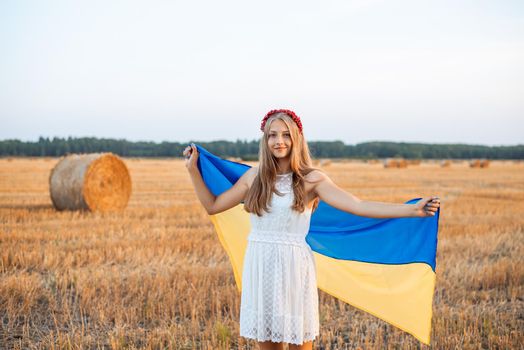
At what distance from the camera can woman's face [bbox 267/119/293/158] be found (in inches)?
143

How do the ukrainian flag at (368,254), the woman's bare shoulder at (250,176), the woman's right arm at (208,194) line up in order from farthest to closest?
1. the ukrainian flag at (368,254)
2. the woman's right arm at (208,194)
3. the woman's bare shoulder at (250,176)

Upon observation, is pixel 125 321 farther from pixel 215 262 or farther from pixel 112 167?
pixel 112 167

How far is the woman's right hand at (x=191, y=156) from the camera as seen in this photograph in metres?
4.13

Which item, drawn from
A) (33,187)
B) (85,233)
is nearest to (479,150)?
(33,187)

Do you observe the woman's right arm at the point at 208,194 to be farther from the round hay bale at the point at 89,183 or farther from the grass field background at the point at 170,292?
the round hay bale at the point at 89,183

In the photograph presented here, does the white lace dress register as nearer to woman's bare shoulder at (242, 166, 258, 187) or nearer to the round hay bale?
woman's bare shoulder at (242, 166, 258, 187)

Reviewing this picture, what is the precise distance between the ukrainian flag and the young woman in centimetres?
111

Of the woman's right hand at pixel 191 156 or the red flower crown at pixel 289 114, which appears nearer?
the red flower crown at pixel 289 114

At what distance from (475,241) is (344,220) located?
565cm

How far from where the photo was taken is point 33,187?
20250 millimetres

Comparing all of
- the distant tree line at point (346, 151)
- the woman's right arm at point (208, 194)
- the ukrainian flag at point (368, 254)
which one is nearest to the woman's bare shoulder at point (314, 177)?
the woman's right arm at point (208, 194)

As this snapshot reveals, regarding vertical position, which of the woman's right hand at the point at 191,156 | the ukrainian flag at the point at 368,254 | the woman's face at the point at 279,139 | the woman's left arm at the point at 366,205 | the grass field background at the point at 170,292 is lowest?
→ the grass field background at the point at 170,292

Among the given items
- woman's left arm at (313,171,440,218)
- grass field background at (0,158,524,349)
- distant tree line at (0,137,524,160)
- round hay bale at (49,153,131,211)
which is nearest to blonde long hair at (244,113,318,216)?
woman's left arm at (313,171,440,218)

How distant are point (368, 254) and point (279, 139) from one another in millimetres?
1729
